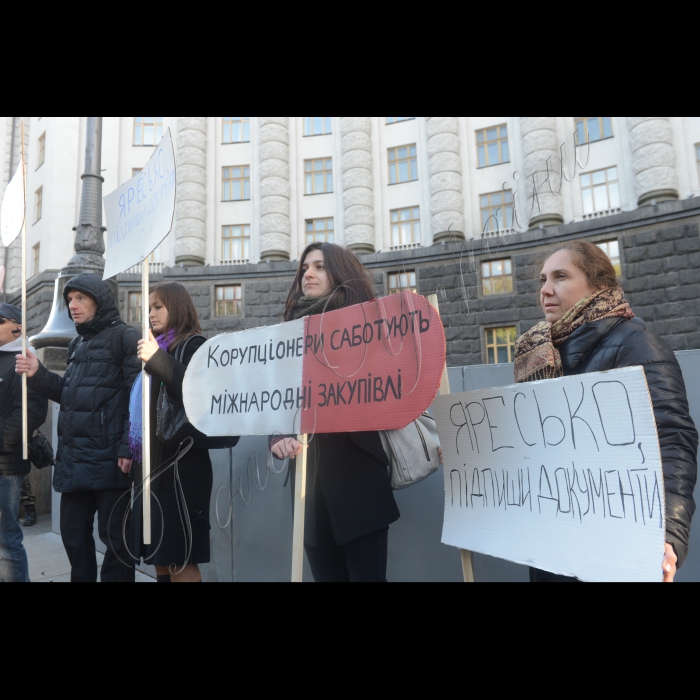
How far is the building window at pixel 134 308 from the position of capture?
16.8 m

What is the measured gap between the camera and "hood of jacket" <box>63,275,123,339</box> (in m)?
2.41

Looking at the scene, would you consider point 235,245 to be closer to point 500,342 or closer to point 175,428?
point 500,342

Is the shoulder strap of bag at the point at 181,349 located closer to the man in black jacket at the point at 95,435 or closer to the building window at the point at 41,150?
the man in black jacket at the point at 95,435

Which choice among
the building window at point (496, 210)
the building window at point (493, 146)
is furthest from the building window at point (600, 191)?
the building window at point (493, 146)

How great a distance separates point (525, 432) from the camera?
1423 millimetres

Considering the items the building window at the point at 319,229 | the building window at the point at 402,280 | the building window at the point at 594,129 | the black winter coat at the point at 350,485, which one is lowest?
the black winter coat at the point at 350,485

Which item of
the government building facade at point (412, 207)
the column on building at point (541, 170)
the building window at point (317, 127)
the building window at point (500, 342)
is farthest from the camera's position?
the building window at point (317, 127)

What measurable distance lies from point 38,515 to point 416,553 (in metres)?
4.50

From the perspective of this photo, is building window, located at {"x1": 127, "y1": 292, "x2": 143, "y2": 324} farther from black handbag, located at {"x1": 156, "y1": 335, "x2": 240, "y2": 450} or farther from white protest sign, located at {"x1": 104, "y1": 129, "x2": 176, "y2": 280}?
black handbag, located at {"x1": 156, "y1": 335, "x2": 240, "y2": 450}

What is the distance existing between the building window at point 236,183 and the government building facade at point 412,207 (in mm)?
60

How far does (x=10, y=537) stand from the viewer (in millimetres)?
2514

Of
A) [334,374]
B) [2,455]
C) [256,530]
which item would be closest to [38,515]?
[2,455]

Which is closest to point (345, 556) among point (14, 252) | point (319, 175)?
point (319, 175)
